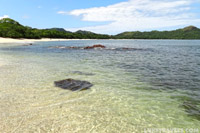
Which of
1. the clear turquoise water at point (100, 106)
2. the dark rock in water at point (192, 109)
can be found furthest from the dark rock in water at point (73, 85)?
the dark rock in water at point (192, 109)

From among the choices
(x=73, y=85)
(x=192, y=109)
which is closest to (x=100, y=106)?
(x=73, y=85)

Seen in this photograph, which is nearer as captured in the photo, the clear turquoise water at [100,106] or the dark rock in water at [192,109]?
the clear turquoise water at [100,106]

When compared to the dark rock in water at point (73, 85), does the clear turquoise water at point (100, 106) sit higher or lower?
lower

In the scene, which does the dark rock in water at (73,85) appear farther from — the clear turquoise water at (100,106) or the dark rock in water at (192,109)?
the dark rock in water at (192,109)

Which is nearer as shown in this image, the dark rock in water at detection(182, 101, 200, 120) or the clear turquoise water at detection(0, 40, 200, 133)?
the clear turquoise water at detection(0, 40, 200, 133)

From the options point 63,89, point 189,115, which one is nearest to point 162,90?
point 189,115

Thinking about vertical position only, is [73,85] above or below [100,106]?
above

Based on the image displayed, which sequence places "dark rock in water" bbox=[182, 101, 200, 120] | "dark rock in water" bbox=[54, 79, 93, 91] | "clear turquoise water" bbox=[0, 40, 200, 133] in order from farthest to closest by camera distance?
"dark rock in water" bbox=[54, 79, 93, 91] → "dark rock in water" bbox=[182, 101, 200, 120] → "clear turquoise water" bbox=[0, 40, 200, 133]

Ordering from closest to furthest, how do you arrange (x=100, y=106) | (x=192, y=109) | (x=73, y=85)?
(x=192, y=109)
(x=100, y=106)
(x=73, y=85)

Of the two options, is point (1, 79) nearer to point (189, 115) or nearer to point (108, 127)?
point (108, 127)

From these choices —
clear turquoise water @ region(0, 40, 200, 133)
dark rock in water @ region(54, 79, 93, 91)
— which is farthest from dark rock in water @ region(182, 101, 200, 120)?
dark rock in water @ region(54, 79, 93, 91)

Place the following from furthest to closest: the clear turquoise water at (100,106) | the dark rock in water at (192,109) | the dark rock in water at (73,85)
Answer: the dark rock in water at (73,85) < the dark rock in water at (192,109) < the clear turquoise water at (100,106)

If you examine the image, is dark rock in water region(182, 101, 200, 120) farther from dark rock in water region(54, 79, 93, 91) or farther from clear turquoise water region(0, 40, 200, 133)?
dark rock in water region(54, 79, 93, 91)

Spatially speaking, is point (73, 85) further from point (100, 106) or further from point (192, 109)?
point (192, 109)
